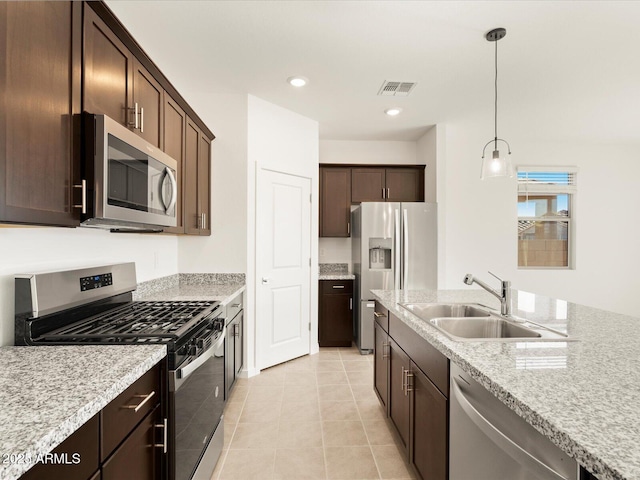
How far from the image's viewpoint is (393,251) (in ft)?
13.1

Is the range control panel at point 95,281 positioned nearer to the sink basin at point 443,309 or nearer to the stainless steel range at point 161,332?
the stainless steel range at point 161,332

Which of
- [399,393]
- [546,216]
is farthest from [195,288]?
[546,216]

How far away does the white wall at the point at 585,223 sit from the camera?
4.53m

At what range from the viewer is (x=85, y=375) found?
1.00 m

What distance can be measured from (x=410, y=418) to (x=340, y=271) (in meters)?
3.04

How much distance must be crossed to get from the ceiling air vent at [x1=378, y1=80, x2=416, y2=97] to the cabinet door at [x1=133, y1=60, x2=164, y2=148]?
6.32 ft

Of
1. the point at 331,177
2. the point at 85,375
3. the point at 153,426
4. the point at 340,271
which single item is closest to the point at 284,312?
the point at 340,271

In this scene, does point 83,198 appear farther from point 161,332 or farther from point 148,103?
point 148,103

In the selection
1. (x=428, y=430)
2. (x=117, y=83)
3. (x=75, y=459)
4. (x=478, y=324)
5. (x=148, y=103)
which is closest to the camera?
(x=75, y=459)

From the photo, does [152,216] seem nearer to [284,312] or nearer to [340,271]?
[284,312]

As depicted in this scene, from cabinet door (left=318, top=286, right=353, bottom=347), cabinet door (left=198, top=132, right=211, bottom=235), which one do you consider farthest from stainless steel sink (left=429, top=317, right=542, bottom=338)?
cabinet door (left=318, top=286, right=353, bottom=347)

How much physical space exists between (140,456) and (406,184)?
415cm

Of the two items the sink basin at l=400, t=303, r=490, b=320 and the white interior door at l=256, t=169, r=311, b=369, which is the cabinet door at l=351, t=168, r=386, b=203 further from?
the sink basin at l=400, t=303, r=490, b=320

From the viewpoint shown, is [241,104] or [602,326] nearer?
[602,326]
